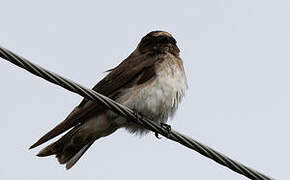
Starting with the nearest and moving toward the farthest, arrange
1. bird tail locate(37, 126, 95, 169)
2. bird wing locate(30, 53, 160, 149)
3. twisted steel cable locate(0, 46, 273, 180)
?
twisted steel cable locate(0, 46, 273, 180) < bird wing locate(30, 53, 160, 149) < bird tail locate(37, 126, 95, 169)

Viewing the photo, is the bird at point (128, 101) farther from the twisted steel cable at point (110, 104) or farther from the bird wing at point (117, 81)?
the twisted steel cable at point (110, 104)

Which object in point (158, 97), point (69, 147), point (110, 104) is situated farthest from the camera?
point (69, 147)

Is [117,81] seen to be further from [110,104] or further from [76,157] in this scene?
[110,104]

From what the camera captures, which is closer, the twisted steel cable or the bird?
the twisted steel cable

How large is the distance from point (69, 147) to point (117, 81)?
2.98ft

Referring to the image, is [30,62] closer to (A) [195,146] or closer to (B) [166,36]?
(A) [195,146]

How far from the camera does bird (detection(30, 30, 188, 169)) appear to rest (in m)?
8.00

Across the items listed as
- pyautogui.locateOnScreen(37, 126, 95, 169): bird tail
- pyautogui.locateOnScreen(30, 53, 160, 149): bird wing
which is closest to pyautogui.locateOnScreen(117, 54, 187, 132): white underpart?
pyautogui.locateOnScreen(30, 53, 160, 149): bird wing

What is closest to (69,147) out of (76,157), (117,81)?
(76,157)

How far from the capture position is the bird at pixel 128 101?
800 cm

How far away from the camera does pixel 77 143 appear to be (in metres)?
8.43

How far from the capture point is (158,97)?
8008 mm

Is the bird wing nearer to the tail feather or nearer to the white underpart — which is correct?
the white underpart

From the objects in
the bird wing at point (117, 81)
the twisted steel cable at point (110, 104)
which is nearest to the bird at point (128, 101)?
the bird wing at point (117, 81)
